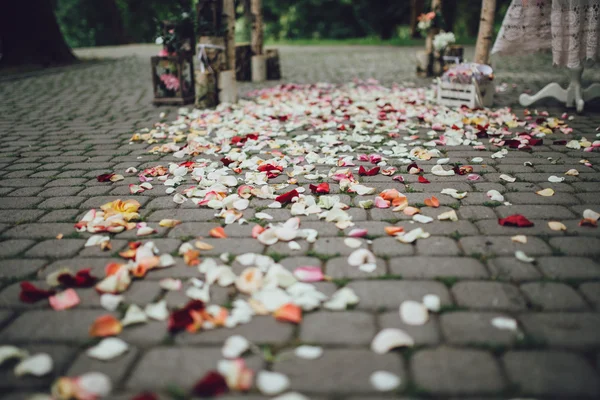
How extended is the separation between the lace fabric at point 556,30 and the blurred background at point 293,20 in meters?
19.1

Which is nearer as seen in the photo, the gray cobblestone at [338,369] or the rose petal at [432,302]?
the gray cobblestone at [338,369]

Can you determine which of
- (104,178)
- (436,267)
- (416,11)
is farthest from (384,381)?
(416,11)

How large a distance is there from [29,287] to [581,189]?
3319 millimetres

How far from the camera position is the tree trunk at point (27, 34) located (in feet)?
34.9

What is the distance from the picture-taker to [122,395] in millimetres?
1516

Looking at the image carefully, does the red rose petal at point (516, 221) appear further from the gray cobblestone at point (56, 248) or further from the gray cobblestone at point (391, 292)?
the gray cobblestone at point (56, 248)

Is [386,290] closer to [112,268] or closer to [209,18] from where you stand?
[112,268]

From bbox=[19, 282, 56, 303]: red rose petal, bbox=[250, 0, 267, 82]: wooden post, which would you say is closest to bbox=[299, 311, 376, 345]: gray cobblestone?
bbox=[19, 282, 56, 303]: red rose petal

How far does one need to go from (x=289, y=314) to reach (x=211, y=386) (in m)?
0.45

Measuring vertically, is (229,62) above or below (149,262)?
above

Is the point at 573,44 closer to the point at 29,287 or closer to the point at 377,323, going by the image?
the point at 377,323

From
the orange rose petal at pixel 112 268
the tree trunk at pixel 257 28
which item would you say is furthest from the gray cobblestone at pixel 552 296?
the tree trunk at pixel 257 28

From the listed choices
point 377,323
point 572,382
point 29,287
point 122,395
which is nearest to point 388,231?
point 377,323

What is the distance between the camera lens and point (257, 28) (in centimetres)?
916
